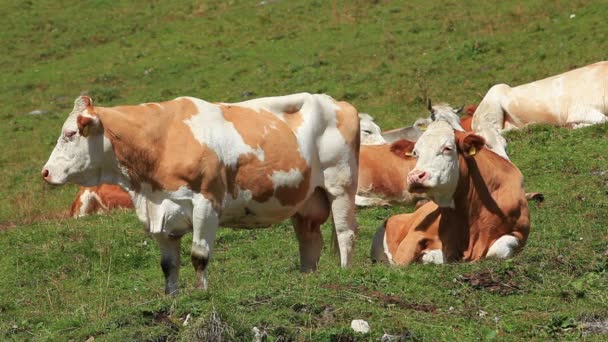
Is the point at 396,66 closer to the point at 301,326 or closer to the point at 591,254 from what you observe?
the point at 591,254

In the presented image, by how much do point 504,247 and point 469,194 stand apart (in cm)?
66

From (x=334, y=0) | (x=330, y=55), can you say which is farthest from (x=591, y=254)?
(x=334, y=0)

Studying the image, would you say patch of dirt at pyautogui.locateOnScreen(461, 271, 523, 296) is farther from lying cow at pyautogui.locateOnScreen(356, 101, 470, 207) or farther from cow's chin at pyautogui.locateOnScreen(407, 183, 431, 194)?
lying cow at pyautogui.locateOnScreen(356, 101, 470, 207)

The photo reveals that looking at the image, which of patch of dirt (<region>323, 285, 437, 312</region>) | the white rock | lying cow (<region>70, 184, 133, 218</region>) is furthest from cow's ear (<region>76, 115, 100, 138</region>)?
lying cow (<region>70, 184, 133, 218</region>)

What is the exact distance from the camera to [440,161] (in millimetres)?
10797

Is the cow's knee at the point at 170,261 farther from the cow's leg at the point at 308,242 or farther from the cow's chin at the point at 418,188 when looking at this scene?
the cow's chin at the point at 418,188

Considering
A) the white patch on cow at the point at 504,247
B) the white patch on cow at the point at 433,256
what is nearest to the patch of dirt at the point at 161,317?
the white patch on cow at the point at 504,247

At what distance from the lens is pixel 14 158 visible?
79.0 ft

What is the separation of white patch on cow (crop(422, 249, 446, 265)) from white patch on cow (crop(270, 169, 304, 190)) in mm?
1570

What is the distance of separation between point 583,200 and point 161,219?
590 cm

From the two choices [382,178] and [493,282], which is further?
[382,178]

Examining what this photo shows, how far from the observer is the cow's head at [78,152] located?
10.2 meters

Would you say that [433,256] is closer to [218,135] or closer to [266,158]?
[266,158]

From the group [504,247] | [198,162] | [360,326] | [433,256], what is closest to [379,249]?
[433,256]
